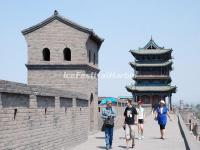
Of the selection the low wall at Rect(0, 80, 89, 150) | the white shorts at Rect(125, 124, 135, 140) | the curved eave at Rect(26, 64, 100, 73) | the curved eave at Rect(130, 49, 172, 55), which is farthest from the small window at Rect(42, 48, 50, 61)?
the curved eave at Rect(130, 49, 172, 55)

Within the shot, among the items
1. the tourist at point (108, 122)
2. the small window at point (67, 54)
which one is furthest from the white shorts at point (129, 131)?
the small window at point (67, 54)

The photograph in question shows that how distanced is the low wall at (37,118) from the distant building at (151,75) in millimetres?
52125

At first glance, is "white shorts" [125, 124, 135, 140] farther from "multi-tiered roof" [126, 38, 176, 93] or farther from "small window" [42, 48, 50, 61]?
"multi-tiered roof" [126, 38, 176, 93]

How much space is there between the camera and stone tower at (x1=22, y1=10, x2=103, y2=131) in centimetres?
2305

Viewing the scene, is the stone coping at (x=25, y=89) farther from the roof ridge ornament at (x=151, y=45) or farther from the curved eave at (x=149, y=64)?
the roof ridge ornament at (x=151, y=45)

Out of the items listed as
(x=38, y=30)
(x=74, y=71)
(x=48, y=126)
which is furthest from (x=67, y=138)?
(x=38, y=30)

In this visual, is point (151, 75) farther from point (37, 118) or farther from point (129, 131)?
point (37, 118)

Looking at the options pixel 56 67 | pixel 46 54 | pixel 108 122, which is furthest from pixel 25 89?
pixel 46 54

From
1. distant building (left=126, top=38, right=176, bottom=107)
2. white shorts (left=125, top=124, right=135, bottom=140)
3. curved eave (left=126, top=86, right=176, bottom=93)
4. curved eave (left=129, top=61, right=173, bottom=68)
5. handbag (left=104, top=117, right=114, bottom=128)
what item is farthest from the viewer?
curved eave (left=129, top=61, right=173, bottom=68)

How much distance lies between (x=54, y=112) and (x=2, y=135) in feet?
14.6

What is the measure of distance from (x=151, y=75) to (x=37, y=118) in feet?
195

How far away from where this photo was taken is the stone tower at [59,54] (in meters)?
23.0

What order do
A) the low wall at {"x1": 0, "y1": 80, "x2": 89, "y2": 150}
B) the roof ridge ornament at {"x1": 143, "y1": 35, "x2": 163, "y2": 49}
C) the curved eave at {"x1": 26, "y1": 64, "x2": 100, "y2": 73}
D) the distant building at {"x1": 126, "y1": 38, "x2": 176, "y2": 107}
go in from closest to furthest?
the low wall at {"x1": 0, "y1": 80, "x2": 89, "y2": 150}
the curved eave at {"x1": 26, "y1": 64, "x2": 100, "y2": 73}
the distant building at {"x1": 126, "y1": 38, "x2": 176, "y2": 107}
the roof ridge ornament at {"x1": 143, "y1": 35, "x2": 163, "y2": 49}

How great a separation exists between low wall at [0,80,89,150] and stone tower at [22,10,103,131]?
5609mm
